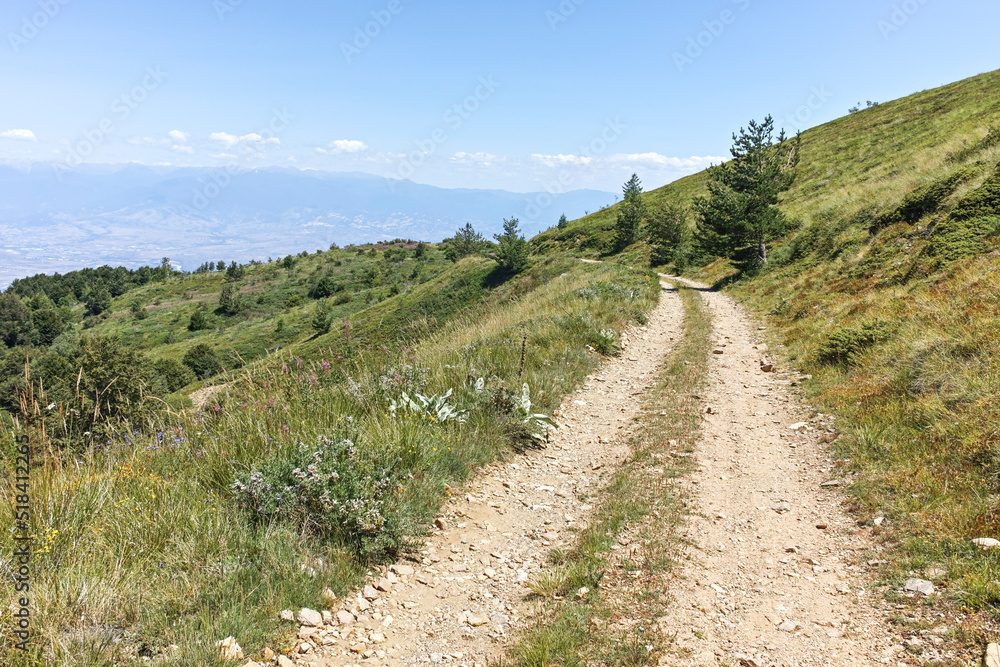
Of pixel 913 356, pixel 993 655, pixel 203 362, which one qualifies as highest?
pixel 913 356

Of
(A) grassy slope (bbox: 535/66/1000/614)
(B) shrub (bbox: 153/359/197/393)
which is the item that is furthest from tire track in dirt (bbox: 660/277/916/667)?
(B) shrub (bbox: 153/359/197/393)

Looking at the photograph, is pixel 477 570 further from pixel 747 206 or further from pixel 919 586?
pixel 747 206

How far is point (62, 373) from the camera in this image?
95.3 ft

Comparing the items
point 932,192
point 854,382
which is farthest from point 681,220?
point 854,382

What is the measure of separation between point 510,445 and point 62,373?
116 feet

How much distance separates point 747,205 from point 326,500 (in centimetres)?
2573

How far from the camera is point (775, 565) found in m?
3.76

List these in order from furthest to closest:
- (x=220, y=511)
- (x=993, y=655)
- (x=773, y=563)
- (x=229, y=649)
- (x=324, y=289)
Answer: (x=324, y=289), (x=773, y=563), (x=220, y=511), (x=229, y=649), (x=993, y=655)

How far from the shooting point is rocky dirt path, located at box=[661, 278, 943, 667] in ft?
9.39

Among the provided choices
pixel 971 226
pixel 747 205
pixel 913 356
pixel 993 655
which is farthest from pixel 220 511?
pixel 747 205

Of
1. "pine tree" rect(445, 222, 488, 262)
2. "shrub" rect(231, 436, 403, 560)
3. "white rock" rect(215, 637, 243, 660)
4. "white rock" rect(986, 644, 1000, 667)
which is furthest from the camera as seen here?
"pine tree" rect(445, 222, 488, 262)

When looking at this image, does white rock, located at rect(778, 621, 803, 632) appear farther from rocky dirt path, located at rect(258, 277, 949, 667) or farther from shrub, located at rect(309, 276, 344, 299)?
shrub, located at rect(309, 276, 344, 299)

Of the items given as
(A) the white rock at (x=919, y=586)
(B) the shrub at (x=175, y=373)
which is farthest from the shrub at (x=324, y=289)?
(A) the white rock at (x=919, y=586)

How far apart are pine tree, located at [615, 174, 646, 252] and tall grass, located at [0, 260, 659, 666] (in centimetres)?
4285
